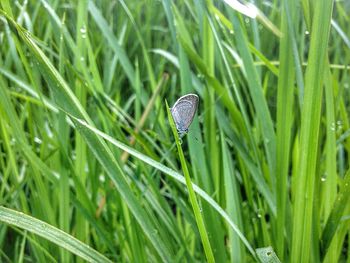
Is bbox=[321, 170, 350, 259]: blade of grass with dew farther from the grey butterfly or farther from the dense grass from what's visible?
the grey butterfly

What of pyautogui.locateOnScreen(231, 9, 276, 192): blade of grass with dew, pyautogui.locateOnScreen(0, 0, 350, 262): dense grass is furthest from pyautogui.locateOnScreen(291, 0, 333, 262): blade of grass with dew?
pyautogui.locateOnScreen(231, 9, 276, 192): blade of grass with dew

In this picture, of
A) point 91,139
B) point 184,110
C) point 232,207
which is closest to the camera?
point 184,110

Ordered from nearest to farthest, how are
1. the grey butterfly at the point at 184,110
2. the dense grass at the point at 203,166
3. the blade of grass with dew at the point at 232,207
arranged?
the grey butterfly at the point at 184,110 → the dense grass at the point at 203,166 → the blade of grass with dew at the point at 232,207

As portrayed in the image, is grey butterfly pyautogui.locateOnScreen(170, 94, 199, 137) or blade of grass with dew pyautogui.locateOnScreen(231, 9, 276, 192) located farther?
blade of grass with dew pyautogui.locateOnScreen(231, 9, 276, 192)

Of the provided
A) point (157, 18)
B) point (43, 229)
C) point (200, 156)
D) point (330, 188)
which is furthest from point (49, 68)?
point (157, 18)

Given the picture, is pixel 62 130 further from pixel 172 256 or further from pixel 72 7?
pixel 72 7

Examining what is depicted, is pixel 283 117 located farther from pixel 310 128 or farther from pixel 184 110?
pixel 184 110

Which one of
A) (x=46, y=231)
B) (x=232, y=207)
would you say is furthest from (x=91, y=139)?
(x=232, y=207)

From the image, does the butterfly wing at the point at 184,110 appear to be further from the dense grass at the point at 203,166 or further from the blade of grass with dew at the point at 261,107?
the blade of grass with dew at the point at 261,107

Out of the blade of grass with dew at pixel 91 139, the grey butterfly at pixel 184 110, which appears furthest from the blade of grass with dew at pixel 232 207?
the grey butterfly at pixel 184 110
